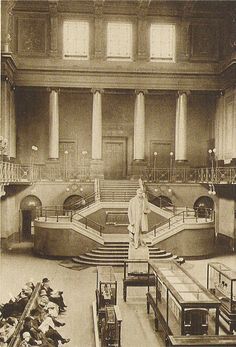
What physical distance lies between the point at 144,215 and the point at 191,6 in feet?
50.5

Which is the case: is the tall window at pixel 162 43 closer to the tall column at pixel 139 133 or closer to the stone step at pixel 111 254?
the tall column at pixel 139 133

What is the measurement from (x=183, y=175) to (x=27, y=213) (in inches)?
336

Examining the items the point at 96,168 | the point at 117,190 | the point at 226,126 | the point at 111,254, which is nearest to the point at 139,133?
the point at 96,168

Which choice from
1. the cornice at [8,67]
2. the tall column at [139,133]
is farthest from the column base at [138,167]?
the cornice at [8,67]

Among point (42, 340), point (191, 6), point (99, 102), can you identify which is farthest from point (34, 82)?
point (42, 340)

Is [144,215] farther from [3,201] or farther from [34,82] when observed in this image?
[34,82]

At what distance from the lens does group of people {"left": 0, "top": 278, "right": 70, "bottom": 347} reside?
8.77m

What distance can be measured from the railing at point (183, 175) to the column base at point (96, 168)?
2191 mm

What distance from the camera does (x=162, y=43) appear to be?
87.1ft

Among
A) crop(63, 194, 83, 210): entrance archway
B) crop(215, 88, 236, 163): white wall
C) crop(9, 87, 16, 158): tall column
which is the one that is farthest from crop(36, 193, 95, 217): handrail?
crop(215, 88, 236, 163): white wall

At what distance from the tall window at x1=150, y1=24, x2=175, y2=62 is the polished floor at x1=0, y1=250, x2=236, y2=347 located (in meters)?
11.5

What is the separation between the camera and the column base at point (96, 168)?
A: 25.7 m

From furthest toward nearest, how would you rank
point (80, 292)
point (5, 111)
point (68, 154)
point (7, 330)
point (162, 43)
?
point (68, 154)
point (162, 43)
point (5, 111)
point (80, 292)
point (7, 330)

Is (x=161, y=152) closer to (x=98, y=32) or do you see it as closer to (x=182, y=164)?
(x=182, y=164)
